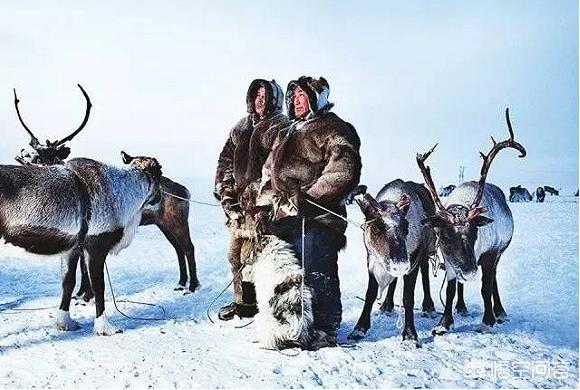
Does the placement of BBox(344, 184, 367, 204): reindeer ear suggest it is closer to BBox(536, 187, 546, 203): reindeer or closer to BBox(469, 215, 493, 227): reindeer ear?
BBox(469, 215, 493, 227): reindeer ear

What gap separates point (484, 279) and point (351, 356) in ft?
5.39

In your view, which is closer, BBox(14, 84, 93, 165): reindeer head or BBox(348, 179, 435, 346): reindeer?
BBox(348, 179, 435, 346): reindeer

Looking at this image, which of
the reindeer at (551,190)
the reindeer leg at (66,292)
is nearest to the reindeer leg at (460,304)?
the reindeer leg at (66,292)

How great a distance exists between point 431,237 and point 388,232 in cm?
82

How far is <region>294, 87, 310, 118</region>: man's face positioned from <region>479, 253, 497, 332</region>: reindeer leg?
2117mm

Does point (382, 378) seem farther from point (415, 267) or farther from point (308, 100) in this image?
point (308, 100)

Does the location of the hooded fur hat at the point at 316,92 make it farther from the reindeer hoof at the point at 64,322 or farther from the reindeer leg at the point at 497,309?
the reindeer hoof at the point at 64,322

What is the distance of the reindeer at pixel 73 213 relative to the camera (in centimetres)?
420

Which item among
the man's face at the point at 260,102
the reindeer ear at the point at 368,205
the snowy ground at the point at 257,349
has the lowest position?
the snowy ground at the point at 257,349

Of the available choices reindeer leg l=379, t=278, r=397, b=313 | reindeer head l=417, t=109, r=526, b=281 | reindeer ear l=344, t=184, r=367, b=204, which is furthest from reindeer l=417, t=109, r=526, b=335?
reindeer leg l=379, t=278, r=397, b=313

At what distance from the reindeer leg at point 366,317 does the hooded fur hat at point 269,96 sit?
1839mm

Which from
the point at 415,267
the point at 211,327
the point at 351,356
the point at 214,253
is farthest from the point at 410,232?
the point at 214,253

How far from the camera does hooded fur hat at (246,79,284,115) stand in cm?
524

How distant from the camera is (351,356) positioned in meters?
4.09
